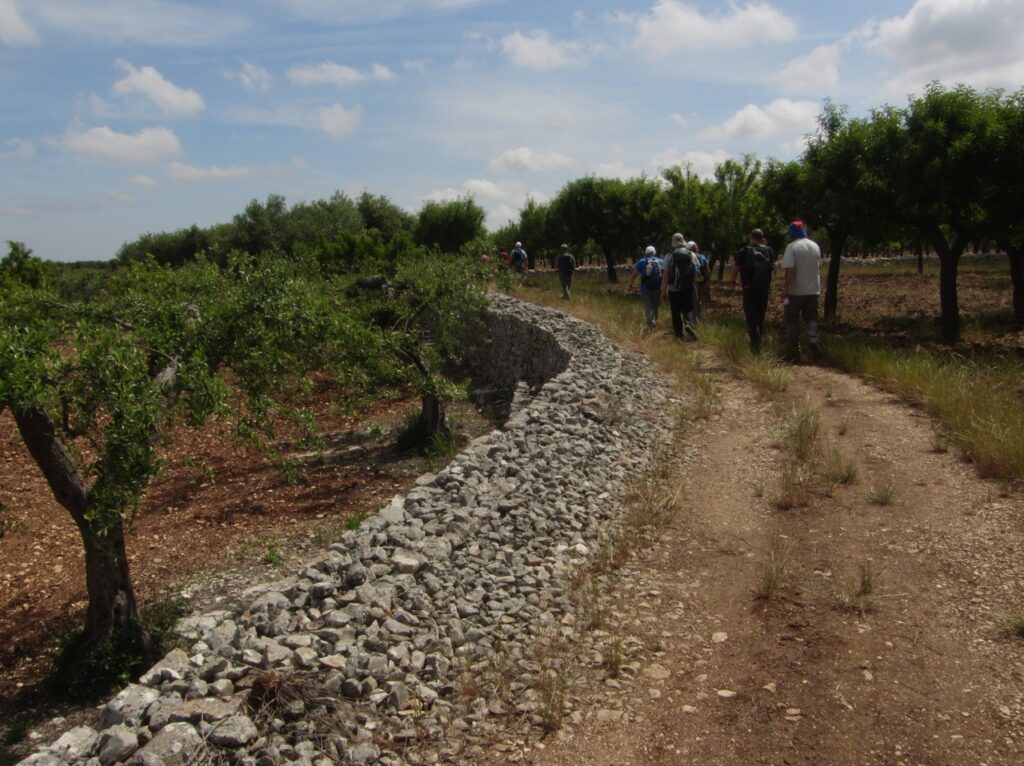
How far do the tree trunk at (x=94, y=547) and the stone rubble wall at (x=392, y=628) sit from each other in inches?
38.2

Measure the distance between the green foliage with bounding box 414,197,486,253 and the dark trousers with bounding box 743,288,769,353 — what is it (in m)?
37.9

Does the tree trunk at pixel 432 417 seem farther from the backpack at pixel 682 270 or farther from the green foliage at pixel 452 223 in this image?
the green foliage at pixel 452 223

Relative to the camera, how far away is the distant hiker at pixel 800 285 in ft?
40.6

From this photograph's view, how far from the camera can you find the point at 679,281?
1502 cm

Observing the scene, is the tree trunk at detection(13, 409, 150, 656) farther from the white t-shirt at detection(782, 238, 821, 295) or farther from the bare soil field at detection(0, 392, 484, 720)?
the white t-shirt at detection(782, 238, 821, 295)

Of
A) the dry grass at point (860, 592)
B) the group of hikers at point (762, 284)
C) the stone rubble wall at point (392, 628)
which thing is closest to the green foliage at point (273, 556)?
the stone rubble wall at point (392, 628)

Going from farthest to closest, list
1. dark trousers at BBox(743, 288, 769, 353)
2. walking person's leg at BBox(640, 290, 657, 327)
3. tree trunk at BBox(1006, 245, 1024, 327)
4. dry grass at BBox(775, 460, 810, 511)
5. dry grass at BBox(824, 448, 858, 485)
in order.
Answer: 1. tree trunk at BBox(1006, 245, 1024, 327)
2. walking person's leg at BBox(640, 290, 657, 327)
3. dark trousers at BBox(743, 288, 769, 353)
4. dry grass at BBox(824, 448, 858, 485)
5. dry grass at BBox(775, 460, 810, 511)

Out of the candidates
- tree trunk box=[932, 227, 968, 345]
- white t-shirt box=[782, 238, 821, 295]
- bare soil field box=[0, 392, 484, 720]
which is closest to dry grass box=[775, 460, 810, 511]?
bare soil field box=[0, 392, 484, 720]

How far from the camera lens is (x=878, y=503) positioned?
23.3 ft

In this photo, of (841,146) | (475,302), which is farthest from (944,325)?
(475,302)

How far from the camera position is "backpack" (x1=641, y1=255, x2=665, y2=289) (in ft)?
54.9

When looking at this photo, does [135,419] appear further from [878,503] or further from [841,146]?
[841,146]

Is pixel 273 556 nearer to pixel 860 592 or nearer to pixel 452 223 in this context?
pixel 860 592

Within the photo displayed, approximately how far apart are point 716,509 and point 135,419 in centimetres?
497
